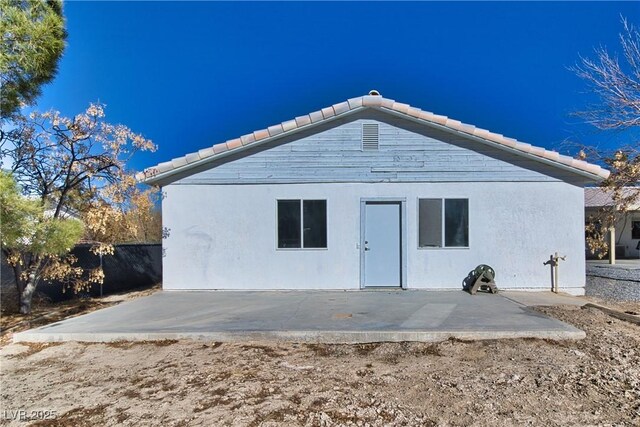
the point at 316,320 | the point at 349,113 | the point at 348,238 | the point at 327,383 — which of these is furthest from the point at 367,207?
the point at 327,383

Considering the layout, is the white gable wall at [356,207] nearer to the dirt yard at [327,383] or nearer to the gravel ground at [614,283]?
the gravel ground at [614,283]

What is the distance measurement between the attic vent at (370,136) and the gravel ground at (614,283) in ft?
21.1

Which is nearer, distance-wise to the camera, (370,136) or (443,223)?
(443,223)

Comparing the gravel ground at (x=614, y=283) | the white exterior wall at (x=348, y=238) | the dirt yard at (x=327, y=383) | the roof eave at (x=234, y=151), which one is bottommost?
the gravel ground at (x=614, y=283)

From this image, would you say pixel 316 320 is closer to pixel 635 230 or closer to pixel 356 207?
pixel 356 207

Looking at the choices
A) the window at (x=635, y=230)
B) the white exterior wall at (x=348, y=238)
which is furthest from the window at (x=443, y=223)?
the window at (x=635, y=230)

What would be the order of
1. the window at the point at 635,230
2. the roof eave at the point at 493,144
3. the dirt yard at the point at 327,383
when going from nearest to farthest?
the dirt yard at the point at 327,383, the roof eave at the point at 493,144, the window at the point at 635,230

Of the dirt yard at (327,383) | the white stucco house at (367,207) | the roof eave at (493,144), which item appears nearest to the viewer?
the dirt yard at (327,383)

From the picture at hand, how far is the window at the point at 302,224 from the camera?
377 inches

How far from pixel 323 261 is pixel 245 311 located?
9.24ft

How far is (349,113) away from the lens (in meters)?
9.45

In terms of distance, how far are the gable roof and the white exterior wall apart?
1.74ft

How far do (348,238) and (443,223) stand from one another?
2316mm

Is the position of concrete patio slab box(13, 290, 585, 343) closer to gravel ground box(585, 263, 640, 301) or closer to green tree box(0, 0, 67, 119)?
gravel ground box(585, 263, 640, 301)
